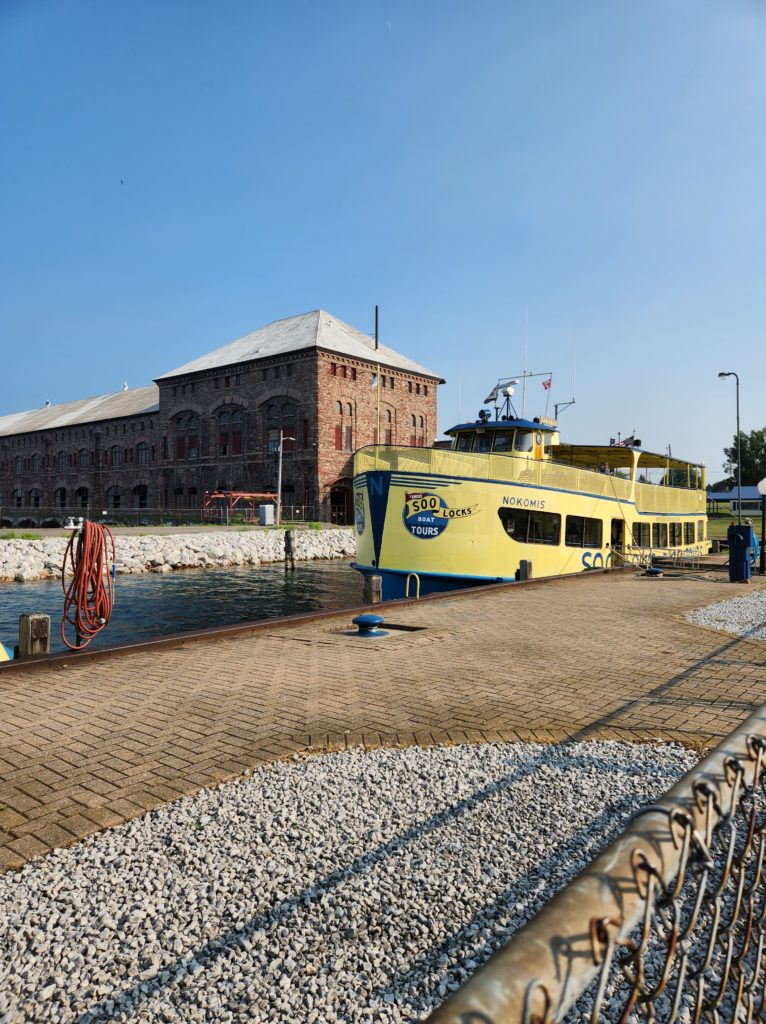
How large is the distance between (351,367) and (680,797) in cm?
4915

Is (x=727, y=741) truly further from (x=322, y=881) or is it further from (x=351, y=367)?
(x=351, y=367)

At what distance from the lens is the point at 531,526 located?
56.6 feet

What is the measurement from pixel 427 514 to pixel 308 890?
12620mm

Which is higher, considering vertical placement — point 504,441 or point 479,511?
point 504,441

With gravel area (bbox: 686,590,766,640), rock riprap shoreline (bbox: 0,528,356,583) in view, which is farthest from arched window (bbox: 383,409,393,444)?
gravel area (bbox: 686,590,766,640)

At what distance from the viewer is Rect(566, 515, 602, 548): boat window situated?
61.4ft

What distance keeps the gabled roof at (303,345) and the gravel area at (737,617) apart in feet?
125

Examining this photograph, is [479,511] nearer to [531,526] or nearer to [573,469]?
[531,526]

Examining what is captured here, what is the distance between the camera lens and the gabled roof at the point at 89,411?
65.3 meters

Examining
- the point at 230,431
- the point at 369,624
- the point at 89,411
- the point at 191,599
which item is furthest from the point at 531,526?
the point at 89,411

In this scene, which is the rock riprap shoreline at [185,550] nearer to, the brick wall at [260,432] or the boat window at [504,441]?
the brick wall at [260,432]

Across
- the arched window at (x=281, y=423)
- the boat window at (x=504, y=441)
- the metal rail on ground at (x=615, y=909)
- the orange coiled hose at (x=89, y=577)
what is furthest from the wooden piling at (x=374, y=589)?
the arched window at (x=281, y=423)

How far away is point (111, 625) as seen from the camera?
16469 mm

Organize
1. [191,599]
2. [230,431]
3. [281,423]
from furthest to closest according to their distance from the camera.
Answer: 1. [230,431]
2. [281,423]
3. [191,599]
